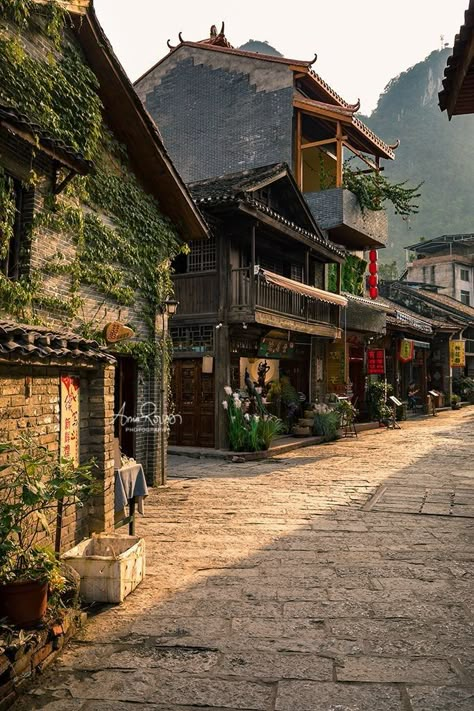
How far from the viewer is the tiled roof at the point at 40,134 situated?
6559 millimetres

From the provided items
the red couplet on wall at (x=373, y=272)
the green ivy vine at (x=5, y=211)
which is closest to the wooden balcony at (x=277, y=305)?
the red couplet on wall at (x=373, y=272)

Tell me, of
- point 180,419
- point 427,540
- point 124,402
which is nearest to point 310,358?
point 180,419

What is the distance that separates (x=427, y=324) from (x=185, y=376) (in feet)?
66.9

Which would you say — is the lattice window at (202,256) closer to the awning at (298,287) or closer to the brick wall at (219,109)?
the awning at (298,287)

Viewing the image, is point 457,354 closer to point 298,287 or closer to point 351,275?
point 351,275

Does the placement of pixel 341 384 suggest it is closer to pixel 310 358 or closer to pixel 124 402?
pixel 310 358

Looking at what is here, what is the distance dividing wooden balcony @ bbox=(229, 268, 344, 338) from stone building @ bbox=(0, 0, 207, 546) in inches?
128

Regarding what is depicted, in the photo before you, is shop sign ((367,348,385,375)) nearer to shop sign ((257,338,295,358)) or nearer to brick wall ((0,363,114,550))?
shop sign ((257,338,295,358))

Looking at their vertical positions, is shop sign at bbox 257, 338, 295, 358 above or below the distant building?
below

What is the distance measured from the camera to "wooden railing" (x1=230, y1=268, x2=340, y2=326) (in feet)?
48.6

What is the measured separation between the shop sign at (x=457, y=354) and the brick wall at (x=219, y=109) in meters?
19.3

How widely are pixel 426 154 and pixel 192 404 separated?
294 ft

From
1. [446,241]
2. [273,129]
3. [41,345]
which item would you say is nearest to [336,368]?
[273,129]

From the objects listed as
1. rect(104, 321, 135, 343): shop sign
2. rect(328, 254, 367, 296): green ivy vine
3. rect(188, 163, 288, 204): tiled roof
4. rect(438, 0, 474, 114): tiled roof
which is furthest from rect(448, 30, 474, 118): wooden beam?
rect(328, 254, 367, 296): green ivy vine
